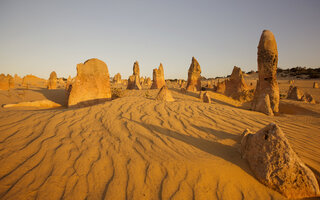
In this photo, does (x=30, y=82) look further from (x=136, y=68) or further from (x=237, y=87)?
(x=237, y=87)

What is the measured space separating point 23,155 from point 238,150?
12.0 feet

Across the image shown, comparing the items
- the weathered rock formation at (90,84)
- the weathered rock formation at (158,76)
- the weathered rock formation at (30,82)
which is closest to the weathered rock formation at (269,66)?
the weathered rock formation at (90,84)

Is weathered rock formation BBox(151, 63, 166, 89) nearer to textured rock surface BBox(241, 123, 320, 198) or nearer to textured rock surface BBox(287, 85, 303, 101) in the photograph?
textured rock surface BBox(287, 85, 303, 101)

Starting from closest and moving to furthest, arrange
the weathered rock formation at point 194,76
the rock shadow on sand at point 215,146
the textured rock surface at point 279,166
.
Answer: the textured rock surface at point 279,166 → the rock shadow on sand at point 215,146 → the weathered rock formation at point 194,76

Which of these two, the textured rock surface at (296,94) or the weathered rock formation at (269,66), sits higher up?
the weathered rock formation at (269,66)

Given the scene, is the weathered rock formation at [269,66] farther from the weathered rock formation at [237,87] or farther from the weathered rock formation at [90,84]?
the weathered rock formation at [90,84]

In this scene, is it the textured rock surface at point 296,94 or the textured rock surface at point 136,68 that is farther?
the textured rock surface at point 136,68

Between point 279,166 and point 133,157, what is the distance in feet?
6.40

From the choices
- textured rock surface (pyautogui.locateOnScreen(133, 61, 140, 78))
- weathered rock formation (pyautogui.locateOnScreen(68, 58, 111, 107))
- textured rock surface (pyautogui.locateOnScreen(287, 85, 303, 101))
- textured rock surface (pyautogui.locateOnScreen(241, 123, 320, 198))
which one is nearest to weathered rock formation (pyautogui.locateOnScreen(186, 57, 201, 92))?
textured rock surface (pyautogui.locateOnScreen(287, 85, 303, 101))

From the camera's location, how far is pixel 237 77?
12688 mm

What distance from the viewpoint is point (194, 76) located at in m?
13.6

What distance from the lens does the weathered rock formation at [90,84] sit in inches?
244

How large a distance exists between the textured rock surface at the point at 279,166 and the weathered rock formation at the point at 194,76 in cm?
1186

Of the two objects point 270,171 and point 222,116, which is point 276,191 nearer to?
point 270,171
